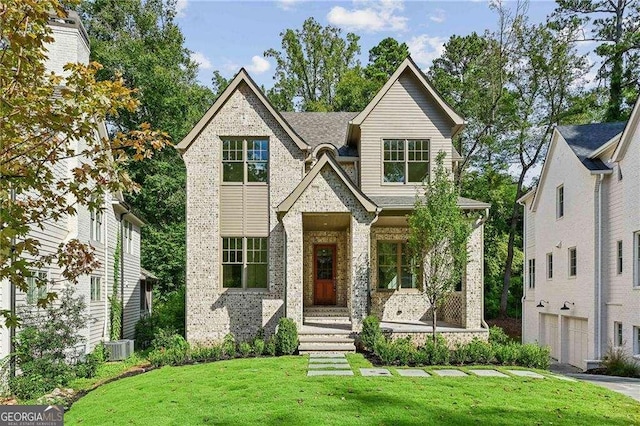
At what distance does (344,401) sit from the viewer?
384 inches

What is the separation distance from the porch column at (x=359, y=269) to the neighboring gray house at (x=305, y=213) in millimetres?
31

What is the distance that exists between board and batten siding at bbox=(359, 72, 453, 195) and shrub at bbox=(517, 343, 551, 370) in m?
7.10

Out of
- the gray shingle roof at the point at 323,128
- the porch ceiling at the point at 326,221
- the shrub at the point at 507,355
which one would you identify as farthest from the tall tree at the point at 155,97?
the shrub at the point at 507,355

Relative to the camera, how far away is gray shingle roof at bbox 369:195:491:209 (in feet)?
57.8

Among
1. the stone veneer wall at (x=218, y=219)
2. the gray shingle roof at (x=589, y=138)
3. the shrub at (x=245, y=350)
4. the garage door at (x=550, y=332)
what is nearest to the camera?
the shrub at (x=245, y=350)

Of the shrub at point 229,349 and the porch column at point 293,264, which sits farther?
the porch column at point 293,264

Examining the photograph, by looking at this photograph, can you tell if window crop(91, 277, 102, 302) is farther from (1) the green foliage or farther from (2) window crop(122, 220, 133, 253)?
(1) the green foliage

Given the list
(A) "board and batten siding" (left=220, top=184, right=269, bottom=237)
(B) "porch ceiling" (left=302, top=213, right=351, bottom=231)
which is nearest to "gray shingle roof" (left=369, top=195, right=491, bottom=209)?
(B) "porch ceiling" (left=302, top=213, right=351, bottom=231)

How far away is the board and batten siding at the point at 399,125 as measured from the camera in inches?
754

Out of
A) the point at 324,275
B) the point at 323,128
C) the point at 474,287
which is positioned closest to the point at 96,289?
the point at 324,275

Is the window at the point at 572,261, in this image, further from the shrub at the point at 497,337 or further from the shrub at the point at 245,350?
the shrub at the point at 245,350

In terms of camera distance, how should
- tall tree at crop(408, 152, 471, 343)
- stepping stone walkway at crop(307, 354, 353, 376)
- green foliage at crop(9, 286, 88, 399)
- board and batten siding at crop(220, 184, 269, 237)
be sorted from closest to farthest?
green foliage at crop(9, 286, 88, 399) → stepping stone walkway at crop(307, 354, 353, 376) → tall tree at crop(408, 152, 471, 343) → board and batten siding at crop(220, 184, 269, 237)

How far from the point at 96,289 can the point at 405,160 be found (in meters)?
12.5

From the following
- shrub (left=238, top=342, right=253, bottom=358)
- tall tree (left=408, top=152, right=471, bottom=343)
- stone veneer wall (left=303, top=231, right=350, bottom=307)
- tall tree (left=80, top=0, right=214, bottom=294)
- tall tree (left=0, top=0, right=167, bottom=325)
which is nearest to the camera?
tall tree (left=0, top=0, right=167, bottom=325)
